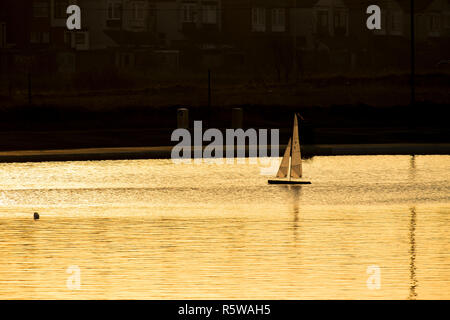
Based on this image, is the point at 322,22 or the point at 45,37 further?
the point at 322,22

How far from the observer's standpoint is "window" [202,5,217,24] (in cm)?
10769

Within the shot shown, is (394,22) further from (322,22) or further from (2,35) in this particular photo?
(2,35)

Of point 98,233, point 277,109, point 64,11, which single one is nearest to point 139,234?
point 98,233

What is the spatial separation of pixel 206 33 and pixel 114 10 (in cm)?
975

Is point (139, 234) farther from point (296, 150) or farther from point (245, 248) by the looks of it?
point (296, 150)

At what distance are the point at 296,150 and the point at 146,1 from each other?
81941 mm

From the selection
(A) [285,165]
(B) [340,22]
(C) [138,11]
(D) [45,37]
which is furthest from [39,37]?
(A) [285,165]

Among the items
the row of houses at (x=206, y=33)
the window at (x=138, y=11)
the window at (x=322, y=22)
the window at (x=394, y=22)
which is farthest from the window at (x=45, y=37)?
the window at (x=394, y=22)

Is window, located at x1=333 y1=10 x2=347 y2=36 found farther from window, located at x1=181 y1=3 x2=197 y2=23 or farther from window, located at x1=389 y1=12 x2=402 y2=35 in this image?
window, located at x1=181 y1=3 x2=197 y2=23

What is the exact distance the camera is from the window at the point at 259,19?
368 ft

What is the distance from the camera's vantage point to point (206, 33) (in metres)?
107

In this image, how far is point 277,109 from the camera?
172ft

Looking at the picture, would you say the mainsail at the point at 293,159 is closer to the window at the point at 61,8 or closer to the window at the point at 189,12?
the window at the point at 61,8

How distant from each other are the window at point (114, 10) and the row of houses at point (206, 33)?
3.5 inches
